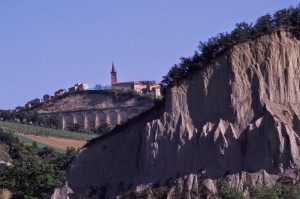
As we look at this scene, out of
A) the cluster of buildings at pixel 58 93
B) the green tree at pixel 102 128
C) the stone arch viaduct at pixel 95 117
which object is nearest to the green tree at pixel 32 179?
the green tree at pixel 102 128

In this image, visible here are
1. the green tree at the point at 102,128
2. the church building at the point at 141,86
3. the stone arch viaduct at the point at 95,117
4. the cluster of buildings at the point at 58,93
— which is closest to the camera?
the green tree at the point at 102,128

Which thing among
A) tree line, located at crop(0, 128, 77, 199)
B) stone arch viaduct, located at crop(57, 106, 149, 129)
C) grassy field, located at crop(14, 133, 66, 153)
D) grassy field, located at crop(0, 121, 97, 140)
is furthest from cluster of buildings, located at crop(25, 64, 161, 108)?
tree line, located at crop(0, 128, 77, 199)

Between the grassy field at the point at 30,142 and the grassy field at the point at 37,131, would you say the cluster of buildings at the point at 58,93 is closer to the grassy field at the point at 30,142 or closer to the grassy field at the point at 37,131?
the grassy field at the point at 37,131

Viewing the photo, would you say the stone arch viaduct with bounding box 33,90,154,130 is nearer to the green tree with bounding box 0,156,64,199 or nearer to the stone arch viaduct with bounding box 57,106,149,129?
the stone arch viaduct with bounding box 57,106,149,129

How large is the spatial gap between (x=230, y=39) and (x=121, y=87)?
9668 centimetres

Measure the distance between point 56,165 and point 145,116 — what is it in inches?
580

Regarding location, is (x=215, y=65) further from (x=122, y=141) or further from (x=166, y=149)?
(x=122, y=141)

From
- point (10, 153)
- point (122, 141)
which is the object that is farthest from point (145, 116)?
point (10, 153)

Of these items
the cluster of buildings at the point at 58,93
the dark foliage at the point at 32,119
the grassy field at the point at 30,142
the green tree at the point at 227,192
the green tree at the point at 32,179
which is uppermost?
the cluster of buildings at the point at 58,93

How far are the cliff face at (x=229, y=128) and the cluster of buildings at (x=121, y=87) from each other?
266ft

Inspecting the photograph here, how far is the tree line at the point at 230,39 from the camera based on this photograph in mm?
64375

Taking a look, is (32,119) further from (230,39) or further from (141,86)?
(230,39)

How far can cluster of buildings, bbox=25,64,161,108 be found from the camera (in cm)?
15586

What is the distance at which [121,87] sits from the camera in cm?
16238
